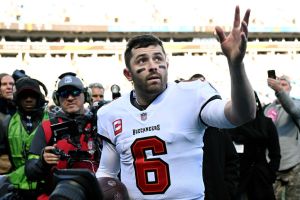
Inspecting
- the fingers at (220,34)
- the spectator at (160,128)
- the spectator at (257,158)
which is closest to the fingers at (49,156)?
the spectator at (160,128)

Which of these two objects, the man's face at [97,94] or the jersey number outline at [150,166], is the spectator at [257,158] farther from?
the jersey number outline at [150,166]

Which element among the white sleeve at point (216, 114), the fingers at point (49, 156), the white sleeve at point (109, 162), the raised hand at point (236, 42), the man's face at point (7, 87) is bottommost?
the fingers at point (49, 156)

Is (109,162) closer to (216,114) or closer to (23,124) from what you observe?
(216,114)

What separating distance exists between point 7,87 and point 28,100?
1189 millimetres

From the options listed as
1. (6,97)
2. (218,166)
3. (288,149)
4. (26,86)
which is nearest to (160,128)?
(218,166)

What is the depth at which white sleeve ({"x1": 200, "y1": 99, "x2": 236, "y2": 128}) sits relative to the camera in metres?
1.97

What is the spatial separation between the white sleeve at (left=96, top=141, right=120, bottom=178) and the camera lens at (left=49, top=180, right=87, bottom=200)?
4.31 feet

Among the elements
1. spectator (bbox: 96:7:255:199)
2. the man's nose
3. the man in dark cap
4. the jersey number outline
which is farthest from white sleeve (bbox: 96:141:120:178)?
the man in dark cap

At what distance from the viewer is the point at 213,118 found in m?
2.03

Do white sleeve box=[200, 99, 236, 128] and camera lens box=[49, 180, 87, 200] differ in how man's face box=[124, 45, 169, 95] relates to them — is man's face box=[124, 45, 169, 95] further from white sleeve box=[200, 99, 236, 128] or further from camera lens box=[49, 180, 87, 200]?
camera lens box=[49, 180, 87, 200]

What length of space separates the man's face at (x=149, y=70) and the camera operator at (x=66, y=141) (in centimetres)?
91

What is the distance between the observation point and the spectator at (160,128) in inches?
84.0

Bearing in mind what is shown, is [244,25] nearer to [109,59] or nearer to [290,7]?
[109,59]

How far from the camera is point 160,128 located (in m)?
2.18
